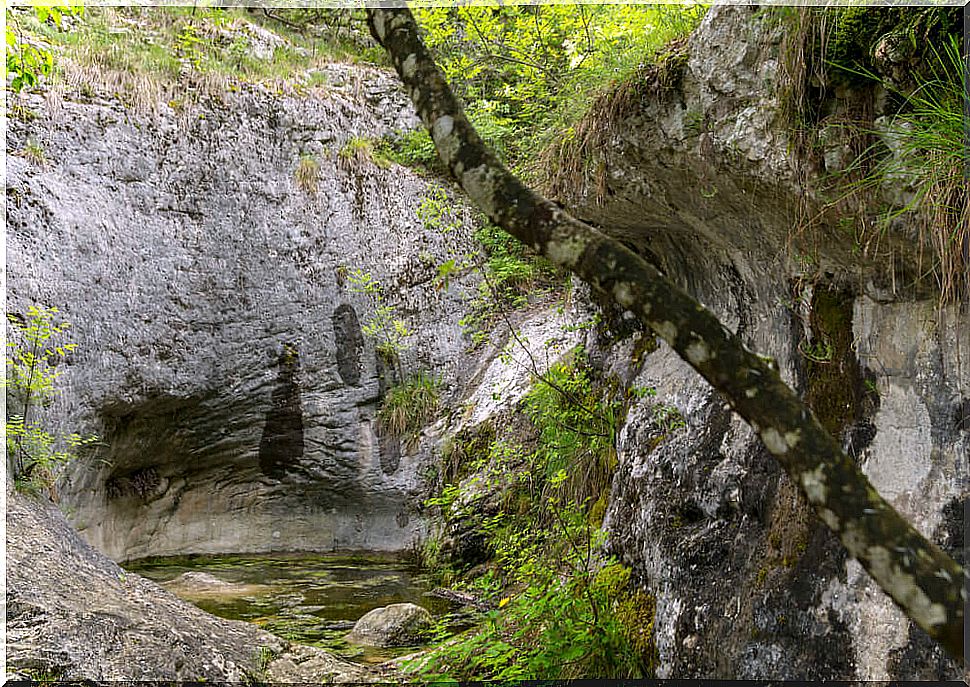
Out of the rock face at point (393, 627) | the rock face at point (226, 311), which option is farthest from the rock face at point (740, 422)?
the rock face at point (226, 311)

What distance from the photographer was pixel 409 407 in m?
10.5

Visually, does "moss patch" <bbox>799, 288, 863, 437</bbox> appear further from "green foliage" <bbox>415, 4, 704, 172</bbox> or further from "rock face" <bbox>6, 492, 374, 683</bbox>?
"rock face" <bbox>6, 492, 374, 683</bbox>

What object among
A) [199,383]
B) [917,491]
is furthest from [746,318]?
[199,383]

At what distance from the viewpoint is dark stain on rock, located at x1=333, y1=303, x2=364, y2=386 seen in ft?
34.9

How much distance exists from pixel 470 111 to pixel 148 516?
6919 mm

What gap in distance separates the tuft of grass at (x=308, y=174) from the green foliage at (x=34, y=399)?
3.80 m

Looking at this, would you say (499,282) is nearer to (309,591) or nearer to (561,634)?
(309,591)

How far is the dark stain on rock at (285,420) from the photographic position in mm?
10359

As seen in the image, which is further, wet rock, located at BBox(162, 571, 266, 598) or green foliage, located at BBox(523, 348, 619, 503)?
wet rock, located at BBox(162, 571, 266, 598)

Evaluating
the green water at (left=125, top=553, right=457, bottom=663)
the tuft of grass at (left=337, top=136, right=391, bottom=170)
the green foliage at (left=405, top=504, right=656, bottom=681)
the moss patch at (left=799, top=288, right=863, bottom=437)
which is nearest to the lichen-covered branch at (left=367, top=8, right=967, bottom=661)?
the moss patch at (left=799, top=288, right=863, bottom=437)

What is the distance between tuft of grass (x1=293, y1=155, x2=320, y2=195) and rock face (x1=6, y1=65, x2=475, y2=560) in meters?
0.03

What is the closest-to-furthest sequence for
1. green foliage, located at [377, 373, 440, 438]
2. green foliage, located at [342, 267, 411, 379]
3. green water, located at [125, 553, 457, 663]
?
1. green water, located at [125, 553, 457, 663]
2. green foliage, located at [377, 373, 440, 438]
3. green foliage, located at [342, 267, 411, 379]

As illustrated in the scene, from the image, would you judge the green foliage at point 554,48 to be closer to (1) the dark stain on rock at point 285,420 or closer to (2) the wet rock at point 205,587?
(1) the dark stain on rock at point 285,420

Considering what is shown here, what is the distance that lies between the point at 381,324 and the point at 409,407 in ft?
4.20
